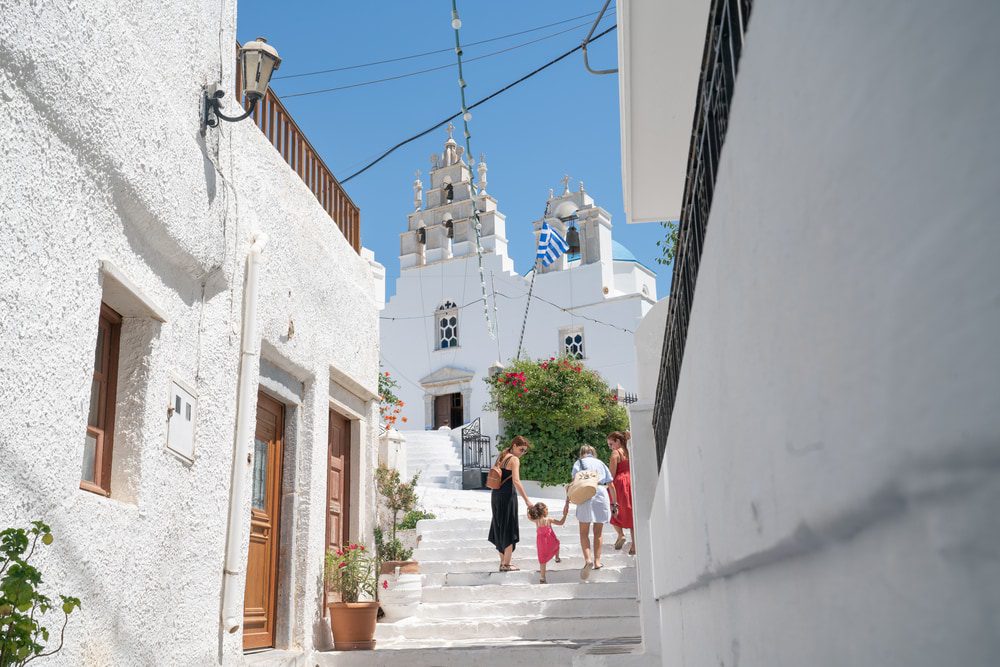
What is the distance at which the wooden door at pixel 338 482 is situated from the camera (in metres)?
8.48

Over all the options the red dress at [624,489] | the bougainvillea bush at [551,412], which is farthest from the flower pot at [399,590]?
the bougainvillea bush at [551,412]

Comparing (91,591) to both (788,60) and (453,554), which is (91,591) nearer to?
(788,60)

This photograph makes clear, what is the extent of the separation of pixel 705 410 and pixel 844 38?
57.7 inches

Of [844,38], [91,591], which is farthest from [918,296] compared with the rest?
[91,591]

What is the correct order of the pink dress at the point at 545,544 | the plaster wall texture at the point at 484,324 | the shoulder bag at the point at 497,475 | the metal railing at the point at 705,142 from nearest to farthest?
the metal railing at the point at 705,142
the pink dress at the point at 545,544
the shoulder bag at the point at 497,475
the plaster wall texture at the point at 484,324

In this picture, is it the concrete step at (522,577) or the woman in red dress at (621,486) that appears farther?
the woman in red dress at (621,486)

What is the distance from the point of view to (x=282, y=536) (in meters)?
7.21

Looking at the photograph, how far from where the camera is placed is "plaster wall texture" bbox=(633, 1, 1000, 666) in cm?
81

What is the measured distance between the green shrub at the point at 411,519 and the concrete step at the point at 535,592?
73.1 inches

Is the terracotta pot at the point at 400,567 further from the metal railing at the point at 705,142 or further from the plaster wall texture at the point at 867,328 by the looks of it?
the plaster wall texture at the point at 867,328

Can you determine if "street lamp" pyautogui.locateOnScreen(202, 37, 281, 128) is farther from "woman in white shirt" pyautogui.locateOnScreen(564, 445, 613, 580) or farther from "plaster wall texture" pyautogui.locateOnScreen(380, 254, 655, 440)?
"plaster wall texture" pyautogui.locateOnScreen(380, 254, 655, 440)

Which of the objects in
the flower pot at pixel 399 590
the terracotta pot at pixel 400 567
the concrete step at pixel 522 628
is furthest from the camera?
the terracotta pot at pixel 400 567

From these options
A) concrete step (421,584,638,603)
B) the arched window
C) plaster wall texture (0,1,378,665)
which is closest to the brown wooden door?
plaster wall texture (0,1,378,665)

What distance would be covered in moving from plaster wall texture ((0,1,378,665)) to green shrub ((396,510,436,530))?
3926mm
